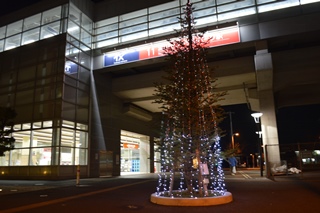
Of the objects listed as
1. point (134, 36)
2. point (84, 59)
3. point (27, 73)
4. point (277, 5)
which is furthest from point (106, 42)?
point (277, 5)

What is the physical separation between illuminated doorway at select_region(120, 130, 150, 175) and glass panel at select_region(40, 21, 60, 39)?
14.1 metres

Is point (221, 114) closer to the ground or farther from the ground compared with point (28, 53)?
closer to the ground

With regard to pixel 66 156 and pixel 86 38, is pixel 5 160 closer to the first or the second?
pixel 66 156

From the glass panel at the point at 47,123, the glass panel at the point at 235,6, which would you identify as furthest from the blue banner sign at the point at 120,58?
the glass panel at the point at 235,6

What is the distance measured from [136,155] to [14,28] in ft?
62.0

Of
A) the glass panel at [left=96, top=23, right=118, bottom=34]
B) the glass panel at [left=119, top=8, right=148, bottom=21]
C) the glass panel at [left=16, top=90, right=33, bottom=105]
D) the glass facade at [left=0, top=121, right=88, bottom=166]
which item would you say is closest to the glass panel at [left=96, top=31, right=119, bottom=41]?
the glass panel at [left=96, top=23, right=118, bottom=34]

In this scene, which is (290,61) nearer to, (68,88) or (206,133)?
(206,133)

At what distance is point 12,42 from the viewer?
85.3 ft

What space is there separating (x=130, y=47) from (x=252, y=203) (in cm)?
1790

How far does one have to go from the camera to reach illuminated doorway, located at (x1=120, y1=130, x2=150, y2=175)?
33.3 meters

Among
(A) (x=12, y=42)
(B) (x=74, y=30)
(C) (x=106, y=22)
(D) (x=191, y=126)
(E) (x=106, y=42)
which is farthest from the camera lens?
(A) (x=12, y=42)

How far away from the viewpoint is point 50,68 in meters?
22.4

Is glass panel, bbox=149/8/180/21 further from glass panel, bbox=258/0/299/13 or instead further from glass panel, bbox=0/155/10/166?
glass panel, bbox=0/155/10/166

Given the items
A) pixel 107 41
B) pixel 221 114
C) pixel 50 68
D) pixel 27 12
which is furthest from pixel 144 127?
pixel 221 114
